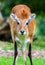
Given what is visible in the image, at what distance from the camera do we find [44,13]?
18.1 metres

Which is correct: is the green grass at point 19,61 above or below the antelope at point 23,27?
below

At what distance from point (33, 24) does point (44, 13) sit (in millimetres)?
8406

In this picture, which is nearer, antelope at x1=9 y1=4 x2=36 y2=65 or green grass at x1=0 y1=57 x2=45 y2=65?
antelope at x1=9 y1=4 x2=36 y2=65

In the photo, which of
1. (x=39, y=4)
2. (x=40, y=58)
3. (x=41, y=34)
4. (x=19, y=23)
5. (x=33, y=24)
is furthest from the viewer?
(x=41, y=34)

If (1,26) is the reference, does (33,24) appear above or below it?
Answer: above

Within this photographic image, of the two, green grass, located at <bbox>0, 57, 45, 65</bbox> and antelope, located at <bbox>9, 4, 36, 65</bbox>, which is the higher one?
antelope, located at <bbox>9, 4, 36, 65</bbox>

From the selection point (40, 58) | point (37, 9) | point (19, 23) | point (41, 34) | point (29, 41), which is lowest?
point (41, 34)

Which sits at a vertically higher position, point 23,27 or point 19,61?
point 23,27

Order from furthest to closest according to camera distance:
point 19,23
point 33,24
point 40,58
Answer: point 40,58 < point 33,24 < point 19,23

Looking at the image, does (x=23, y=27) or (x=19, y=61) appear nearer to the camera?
(x=23, y=27)

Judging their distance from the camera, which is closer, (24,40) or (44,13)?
(24,40)

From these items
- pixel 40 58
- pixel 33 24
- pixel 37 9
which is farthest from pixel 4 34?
pixel 33 24

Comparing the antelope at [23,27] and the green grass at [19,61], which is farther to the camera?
the green grass at [19,61]

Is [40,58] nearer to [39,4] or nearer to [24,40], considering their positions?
[24,40]
